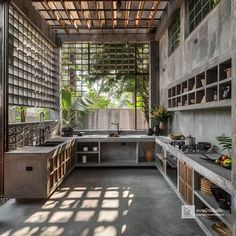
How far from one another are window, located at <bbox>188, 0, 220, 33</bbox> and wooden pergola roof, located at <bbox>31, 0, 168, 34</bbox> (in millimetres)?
730

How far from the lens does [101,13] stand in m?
6.28

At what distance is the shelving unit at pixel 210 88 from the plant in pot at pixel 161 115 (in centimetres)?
195

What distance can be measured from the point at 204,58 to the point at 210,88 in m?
0.82

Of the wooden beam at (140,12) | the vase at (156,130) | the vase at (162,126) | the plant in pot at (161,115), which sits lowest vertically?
the vase at (156,130)

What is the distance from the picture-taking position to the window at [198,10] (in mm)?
4077

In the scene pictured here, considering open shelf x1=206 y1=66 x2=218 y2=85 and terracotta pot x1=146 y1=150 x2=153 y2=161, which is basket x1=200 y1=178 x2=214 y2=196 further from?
terracotta pot x1=146 y1=150 x2=153 y2=161

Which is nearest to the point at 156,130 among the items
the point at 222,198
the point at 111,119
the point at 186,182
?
the point at 111,119

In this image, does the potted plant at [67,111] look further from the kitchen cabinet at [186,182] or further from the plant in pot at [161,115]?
the kitchen cabinet at [186,182]

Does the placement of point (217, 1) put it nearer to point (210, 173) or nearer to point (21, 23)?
point (210, 173)

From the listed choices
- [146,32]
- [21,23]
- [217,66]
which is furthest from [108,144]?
[217,66]

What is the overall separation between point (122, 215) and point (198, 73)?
7.54ft

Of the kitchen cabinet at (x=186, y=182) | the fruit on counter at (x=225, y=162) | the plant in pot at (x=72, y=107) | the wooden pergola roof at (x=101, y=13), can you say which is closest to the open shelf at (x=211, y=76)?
the fruit on counter at (x=225, y=162)

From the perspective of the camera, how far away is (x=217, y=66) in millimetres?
3238

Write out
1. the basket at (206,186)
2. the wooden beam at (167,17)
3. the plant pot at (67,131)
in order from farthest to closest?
the plant pot at (67,131) → the wooden beam at (167,17) → the basket at (206,186)
